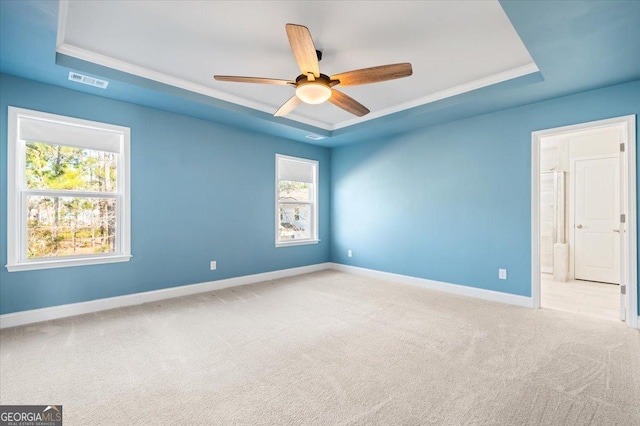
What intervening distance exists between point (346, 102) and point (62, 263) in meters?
3.45

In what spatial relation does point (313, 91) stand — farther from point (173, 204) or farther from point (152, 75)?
point (173, 204)

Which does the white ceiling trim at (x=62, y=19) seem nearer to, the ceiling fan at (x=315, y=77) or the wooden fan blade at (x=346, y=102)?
the ceiling fan at (x=315, y=77)

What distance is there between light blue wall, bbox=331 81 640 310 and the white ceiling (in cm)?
86

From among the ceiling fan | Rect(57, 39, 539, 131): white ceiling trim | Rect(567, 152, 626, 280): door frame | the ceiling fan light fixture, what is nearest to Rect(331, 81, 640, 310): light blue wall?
Rect(57, 39, 539, 131): white ceiling trim

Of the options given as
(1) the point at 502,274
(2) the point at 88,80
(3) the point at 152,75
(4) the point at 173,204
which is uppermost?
(3) the point at 152,75

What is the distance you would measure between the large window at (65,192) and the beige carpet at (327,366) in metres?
0.77

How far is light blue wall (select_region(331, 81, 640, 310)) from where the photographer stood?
12.1 feet

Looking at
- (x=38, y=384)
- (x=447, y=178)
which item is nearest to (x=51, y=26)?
(x=38, y=384)

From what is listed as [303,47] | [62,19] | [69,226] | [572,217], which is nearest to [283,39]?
[303,47]

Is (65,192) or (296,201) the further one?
(296,201)

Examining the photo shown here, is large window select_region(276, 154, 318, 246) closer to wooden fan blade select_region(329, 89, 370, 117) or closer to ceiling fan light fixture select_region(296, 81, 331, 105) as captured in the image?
wooden fan blade select_region(329, 89, 370, 117)

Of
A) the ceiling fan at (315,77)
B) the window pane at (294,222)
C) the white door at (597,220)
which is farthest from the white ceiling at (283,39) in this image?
the white door at (597,220)

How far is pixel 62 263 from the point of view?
3.24 meters

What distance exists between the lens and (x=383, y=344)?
2.63m
